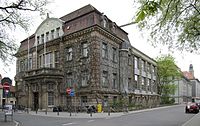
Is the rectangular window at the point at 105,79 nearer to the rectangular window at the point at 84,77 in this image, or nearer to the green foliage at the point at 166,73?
the rectangular window at the point at 84,77

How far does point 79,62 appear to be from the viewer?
4178 cm

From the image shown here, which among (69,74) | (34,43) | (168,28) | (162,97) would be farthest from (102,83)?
(162,97)

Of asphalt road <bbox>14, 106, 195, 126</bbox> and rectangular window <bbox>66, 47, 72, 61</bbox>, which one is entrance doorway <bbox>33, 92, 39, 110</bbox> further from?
asphalt road <bbox>14, 106, 195, 126</bbox>

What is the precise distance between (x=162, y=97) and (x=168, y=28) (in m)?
64.8

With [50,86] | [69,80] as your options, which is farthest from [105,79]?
[50,86]

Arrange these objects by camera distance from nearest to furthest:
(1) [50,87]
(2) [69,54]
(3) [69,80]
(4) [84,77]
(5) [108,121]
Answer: (5) [108,121] → (4) [84,77] → (1) [50,87] → (3) [69,80] → (2) [69,54]

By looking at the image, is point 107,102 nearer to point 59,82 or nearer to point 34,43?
point 59,82

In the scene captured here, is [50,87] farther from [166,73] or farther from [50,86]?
[166,73]

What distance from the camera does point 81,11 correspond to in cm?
4475

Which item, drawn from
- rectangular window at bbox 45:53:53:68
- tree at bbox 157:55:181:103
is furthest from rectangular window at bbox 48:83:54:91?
tree at bbox 157:55:181:103

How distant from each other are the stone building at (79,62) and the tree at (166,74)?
28.0 m

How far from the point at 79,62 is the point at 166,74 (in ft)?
134

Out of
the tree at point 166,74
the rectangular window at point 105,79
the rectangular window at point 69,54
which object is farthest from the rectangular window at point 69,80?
→ the tree at point 166,74

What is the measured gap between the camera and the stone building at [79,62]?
4003cm
